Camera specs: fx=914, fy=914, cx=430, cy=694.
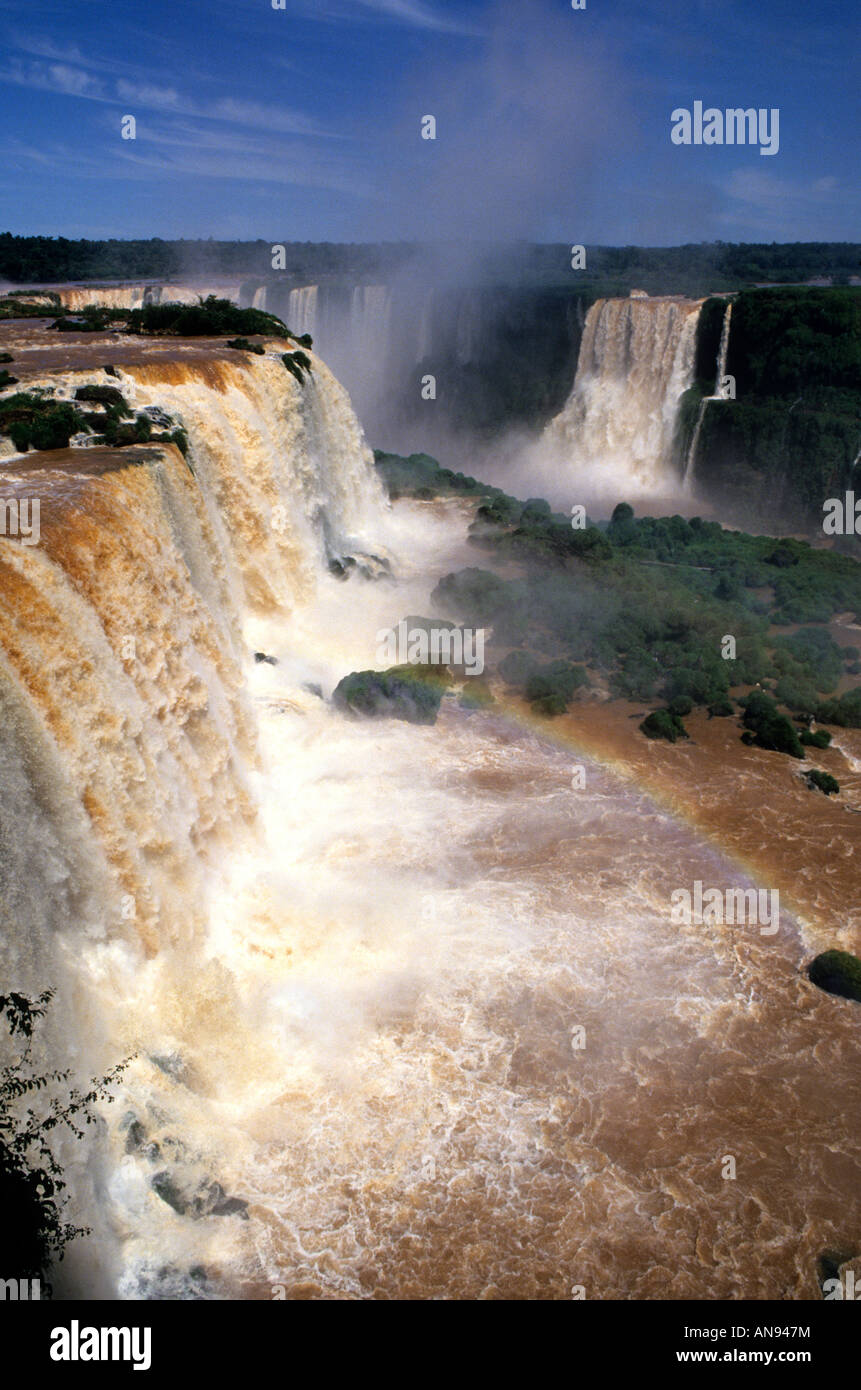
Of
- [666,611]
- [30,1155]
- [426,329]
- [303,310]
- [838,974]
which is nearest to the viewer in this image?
[30,1155]

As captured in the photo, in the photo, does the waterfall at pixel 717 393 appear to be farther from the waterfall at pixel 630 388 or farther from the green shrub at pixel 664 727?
the green shrub at pixel 664 727

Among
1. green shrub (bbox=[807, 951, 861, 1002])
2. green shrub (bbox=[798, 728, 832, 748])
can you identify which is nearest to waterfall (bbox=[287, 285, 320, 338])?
green shrub (bbox=[798, 728, 832, 748])

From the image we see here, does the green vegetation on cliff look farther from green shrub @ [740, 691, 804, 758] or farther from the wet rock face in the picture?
the wet rock face

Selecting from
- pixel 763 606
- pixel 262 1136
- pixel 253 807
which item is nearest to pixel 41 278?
pixel 763 606

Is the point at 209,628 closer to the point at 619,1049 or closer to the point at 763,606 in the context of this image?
the point at 619,1049

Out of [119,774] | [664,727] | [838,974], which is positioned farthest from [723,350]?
[119,774]

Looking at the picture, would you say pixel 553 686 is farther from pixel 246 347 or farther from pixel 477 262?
pixel 477 262

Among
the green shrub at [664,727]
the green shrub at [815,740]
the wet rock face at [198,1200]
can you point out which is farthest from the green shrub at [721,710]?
the wet rock face at [198,1200]
